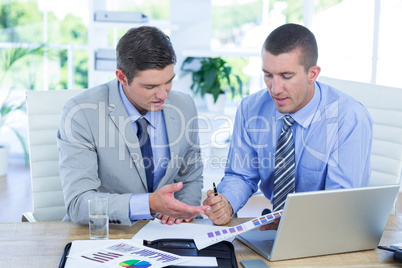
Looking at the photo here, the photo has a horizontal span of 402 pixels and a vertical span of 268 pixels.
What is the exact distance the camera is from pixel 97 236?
1.44 m

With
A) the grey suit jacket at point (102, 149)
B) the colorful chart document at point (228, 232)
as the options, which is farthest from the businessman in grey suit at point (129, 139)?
the colorful chart document at point (228, 232)

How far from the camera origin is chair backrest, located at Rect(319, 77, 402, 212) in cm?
210

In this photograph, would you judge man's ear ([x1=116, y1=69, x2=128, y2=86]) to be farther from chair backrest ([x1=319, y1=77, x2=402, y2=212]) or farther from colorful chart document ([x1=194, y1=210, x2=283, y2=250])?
chair backrest ([x1=319, y1=77, x2=402, y2=212])

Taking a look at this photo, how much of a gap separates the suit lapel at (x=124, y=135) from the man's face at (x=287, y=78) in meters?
0.51

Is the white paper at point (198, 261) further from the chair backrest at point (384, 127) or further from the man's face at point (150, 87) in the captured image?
the chair backrest at point (384, 127)

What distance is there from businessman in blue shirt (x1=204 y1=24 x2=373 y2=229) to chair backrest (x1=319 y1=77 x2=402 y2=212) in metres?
0.28

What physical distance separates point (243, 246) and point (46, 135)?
0.98 m

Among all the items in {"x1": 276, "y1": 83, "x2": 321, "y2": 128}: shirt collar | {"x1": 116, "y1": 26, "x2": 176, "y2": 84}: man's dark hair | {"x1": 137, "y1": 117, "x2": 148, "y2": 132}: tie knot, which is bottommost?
{"x1": 137, "y1": 117, "x2": 148, "y2": 132}: tie knot

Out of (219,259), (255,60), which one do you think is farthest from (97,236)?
(255,60)

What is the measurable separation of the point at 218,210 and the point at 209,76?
2079mm

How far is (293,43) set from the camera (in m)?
1.73

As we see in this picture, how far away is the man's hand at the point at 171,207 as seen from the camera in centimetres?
150

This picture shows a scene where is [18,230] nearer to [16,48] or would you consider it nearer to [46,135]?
[46,135]

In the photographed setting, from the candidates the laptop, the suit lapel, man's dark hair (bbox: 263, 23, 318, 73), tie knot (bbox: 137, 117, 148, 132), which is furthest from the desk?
man's dark hair (bbox: 263, 23, 318, 73)
